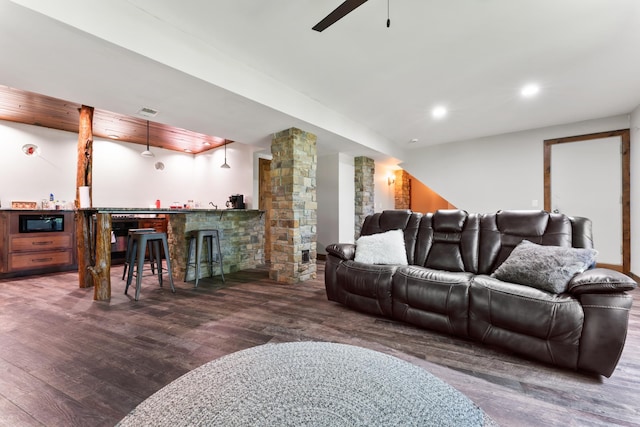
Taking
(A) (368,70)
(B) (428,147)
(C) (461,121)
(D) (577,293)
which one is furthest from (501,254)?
(B) (428,147)

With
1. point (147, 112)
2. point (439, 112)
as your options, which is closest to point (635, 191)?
point (439, 112)

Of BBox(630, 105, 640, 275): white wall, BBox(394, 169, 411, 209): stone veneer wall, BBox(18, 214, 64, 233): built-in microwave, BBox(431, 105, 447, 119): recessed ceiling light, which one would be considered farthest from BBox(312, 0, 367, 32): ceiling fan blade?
BBox(394, 169, 411, 209): stone veneer wall

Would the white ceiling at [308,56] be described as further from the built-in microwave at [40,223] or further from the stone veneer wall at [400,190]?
the stone veneer wall at [400,190]

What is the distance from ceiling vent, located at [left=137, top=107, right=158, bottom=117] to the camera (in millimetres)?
3283

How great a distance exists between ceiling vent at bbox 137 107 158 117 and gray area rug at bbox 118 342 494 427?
351 centimetres

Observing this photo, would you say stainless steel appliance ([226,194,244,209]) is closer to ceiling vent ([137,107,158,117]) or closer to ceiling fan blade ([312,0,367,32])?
ceiling vent ([137,107,158,117])

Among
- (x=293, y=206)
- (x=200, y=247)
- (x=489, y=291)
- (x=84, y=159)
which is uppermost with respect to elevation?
(x=84, y=159)

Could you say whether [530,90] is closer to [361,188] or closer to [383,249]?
[383,249]

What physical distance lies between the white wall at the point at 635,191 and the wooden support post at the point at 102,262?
7.32 meters

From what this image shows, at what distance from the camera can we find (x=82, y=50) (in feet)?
7.05

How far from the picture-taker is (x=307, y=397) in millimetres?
625

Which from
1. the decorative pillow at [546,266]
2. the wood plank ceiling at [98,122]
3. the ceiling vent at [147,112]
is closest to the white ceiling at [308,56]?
the ceiling vent at [147,112]

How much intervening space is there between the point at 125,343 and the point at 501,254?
133 inches

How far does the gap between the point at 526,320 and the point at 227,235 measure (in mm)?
4285
